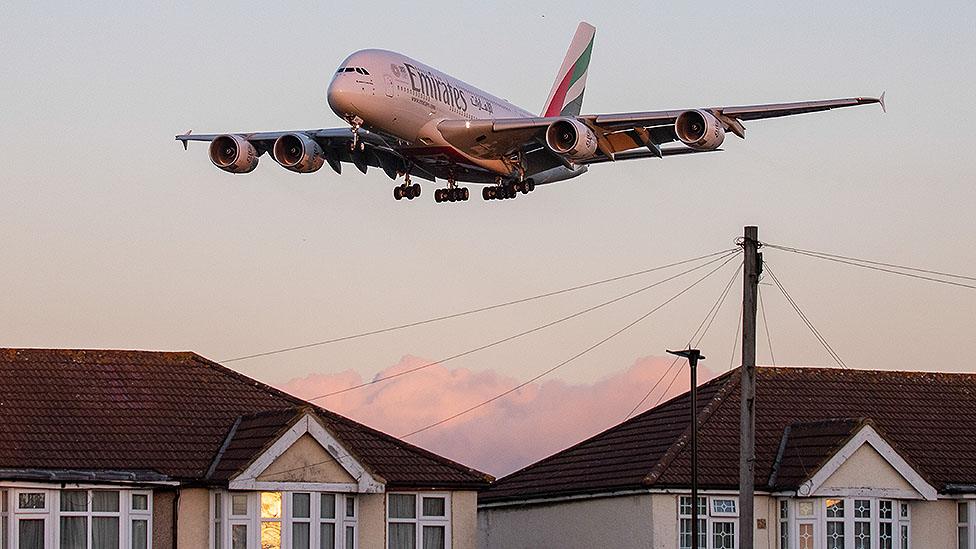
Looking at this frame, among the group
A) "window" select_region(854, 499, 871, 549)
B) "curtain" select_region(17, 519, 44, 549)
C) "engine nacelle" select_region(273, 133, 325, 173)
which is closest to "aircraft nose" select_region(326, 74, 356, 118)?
"engine nacelle" select_region(273, 133, 325, 173)

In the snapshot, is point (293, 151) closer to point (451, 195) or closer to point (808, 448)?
point (451, 195)

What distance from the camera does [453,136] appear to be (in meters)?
49.1

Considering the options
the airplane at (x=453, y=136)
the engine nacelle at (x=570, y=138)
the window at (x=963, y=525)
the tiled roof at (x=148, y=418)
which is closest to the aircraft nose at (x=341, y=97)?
the airplane at (x=453, y=136)

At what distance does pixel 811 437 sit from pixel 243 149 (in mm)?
16851

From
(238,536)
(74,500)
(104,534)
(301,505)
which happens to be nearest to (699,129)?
(301,505)

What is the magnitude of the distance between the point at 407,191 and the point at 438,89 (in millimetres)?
4199

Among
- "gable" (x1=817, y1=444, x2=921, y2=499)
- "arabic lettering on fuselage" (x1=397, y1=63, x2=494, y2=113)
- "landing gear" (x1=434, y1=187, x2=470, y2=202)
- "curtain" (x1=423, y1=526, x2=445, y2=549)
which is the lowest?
"curtain" (x1=423, y1=526, x2=445, y2=549)

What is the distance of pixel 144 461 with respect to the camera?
41.7 m

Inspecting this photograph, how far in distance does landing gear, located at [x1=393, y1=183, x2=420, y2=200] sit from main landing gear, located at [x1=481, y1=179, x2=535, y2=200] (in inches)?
72.2

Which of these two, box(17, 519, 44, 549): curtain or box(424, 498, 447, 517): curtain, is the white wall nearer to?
box(424, 498, 447, 517): curtain

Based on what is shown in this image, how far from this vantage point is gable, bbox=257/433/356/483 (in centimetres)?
4166

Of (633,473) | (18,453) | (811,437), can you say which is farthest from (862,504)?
(18,453)

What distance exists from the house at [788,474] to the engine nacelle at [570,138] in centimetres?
675

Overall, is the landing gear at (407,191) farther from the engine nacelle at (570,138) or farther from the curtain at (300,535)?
the curtain at (300,535)
